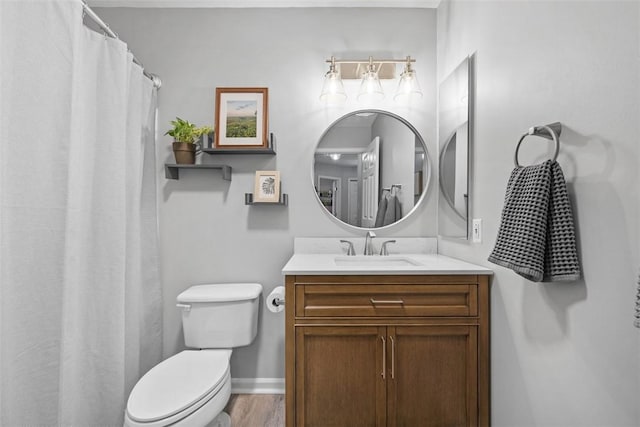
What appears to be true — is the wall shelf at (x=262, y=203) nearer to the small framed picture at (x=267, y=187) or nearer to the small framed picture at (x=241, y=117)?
the small framed picture at (x=267, y=187)

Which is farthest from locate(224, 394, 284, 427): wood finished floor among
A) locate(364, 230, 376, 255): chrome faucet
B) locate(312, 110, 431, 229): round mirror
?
locate(312, 110, 431, 229): round mirror

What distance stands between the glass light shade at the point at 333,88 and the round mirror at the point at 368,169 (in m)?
0.14

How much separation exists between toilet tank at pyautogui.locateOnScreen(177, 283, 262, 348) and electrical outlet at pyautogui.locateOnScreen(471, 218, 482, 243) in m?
1.19

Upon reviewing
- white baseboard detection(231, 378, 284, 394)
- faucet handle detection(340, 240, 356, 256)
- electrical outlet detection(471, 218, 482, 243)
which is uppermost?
electrical outlet detection(471, 218, 482, 243)

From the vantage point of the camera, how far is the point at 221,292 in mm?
1870

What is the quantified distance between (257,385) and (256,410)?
204mm

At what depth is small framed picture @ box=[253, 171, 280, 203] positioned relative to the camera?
2025mm

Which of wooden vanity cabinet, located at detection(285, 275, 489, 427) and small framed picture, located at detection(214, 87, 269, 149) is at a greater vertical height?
small framed picture, located at detection(214, 87, 269, 149)

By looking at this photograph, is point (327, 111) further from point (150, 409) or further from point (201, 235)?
point (150, 409)

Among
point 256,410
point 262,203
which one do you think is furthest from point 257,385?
point 262,203

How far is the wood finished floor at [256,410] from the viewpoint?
5.78 feet

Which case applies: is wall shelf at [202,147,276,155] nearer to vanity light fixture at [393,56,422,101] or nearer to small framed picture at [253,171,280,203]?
small framed picture at [253,171,280,203]

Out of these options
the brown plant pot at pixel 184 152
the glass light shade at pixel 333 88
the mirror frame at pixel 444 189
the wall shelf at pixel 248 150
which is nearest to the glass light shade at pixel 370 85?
the glass light shade at pixel 333 88

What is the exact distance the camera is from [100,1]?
2098 millimetres
